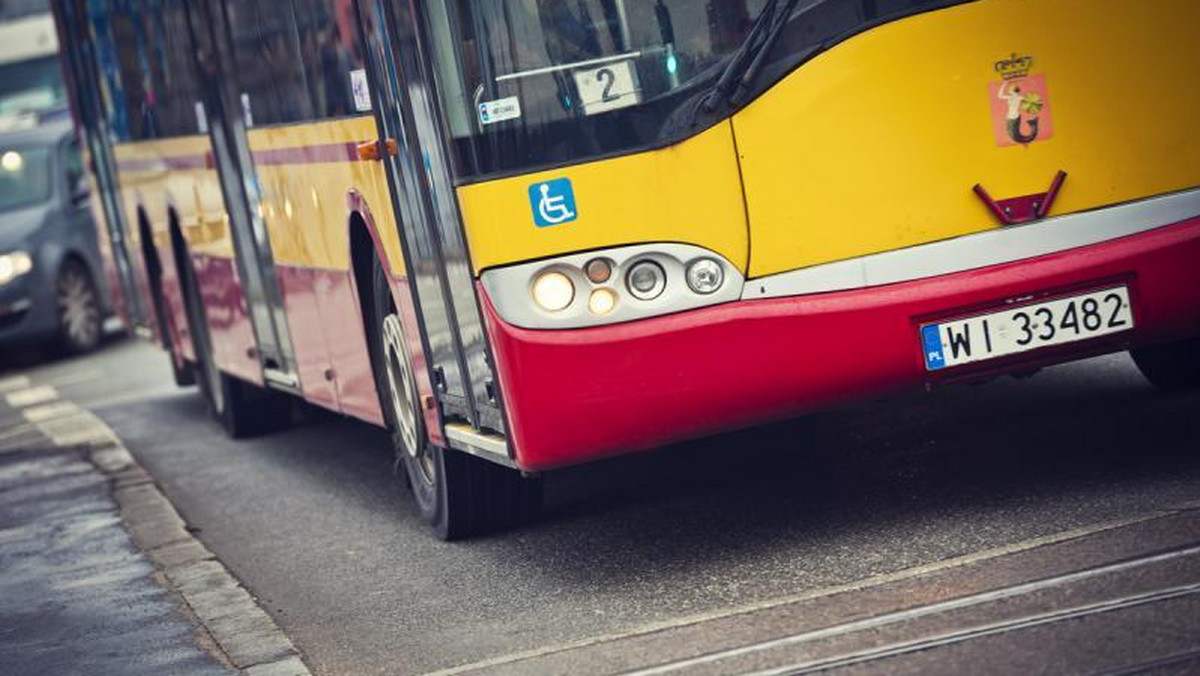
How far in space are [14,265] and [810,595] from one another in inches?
678

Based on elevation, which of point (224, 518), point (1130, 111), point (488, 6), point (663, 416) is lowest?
point (224, 518)

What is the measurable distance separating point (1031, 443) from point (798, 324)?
1924 millimetres

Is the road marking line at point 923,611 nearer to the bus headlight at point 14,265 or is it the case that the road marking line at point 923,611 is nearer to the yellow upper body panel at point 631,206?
the yellow upper body panel at point 631,206

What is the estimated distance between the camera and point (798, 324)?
7141 millimetres

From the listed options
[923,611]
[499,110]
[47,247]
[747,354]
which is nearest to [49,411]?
[47,247]

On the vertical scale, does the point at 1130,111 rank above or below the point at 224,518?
above

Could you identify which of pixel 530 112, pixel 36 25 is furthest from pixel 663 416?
pixel 36 25

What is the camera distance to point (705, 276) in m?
7.16

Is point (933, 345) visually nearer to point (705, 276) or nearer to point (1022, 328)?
point (1022, 328)

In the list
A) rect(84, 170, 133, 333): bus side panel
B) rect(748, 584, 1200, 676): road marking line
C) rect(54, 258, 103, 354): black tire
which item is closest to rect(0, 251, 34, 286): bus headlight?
rect(54, 258, 103, 354): black tire

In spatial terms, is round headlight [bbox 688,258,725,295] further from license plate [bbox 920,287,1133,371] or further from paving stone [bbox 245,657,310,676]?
paving stone [bbox 245,657,310,676]

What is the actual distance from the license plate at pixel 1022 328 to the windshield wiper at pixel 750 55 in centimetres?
87

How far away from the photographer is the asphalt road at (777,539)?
21.5 ft

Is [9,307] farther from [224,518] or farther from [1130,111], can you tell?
[1130,111]
